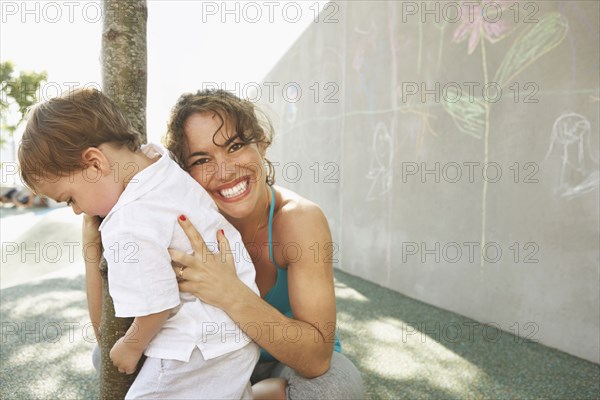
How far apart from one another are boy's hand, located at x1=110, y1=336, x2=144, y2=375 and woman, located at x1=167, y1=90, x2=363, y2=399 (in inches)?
10.9

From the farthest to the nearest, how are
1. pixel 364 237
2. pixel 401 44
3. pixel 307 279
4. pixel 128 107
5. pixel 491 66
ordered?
pixel 364 237, pixel 401 44, pixel 491 66, pixel 307 279, pixel 128 107

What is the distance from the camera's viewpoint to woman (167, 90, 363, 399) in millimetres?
1497

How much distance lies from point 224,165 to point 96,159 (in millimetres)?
518

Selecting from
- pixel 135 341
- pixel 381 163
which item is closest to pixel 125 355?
pixel 135 341

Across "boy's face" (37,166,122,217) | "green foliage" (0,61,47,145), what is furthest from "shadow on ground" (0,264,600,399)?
"green foliage" (0,61,47,145)

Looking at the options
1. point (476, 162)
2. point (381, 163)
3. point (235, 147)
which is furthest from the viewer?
point (381, 163)

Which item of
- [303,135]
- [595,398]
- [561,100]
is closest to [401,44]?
[561,100]

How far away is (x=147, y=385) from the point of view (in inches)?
53.2

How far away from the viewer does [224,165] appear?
1737 millimetres

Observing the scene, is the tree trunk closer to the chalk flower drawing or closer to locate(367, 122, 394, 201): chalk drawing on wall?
the chalk flower drawing

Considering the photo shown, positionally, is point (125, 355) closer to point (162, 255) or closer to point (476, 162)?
point (162, 255)

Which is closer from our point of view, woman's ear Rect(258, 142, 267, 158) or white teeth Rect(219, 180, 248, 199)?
white teeth Rect(219, 180, 248, 199)

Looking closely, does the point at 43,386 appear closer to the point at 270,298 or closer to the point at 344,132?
the point at 270,298

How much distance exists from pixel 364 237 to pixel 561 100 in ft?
A: 8.48
